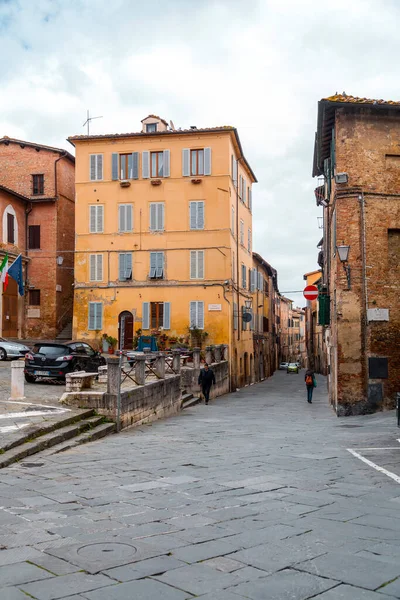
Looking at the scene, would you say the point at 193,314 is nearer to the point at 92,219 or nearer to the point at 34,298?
the point at 92,219

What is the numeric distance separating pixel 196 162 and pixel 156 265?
5.83 meters

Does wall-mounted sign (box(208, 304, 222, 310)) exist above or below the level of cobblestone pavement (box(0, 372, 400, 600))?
above

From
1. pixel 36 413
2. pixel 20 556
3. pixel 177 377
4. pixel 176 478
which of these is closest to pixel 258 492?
pixel 176 478

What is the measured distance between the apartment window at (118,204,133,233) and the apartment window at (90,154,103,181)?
7.00ft

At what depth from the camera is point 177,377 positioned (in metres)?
20.7

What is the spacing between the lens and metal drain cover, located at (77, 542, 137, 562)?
16.8ft

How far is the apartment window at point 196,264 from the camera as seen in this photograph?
3325cm

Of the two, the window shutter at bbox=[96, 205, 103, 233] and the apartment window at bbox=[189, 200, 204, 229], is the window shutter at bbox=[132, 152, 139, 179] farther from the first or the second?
the apartment window at bbox=[189, 200, 204, 229]

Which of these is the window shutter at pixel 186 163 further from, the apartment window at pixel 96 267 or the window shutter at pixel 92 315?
the window shutter at pixel 92 315

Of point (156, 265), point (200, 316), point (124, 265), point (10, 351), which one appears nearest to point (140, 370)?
point (10, 351)

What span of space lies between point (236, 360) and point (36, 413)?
75.7ft

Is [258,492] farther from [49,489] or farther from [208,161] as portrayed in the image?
[208,161]

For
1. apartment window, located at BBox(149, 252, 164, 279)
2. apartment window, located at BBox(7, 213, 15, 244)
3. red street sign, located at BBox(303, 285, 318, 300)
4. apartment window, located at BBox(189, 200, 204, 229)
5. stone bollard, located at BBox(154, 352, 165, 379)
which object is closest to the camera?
stone bollard, located at BBox(154, 352, 165, 379)

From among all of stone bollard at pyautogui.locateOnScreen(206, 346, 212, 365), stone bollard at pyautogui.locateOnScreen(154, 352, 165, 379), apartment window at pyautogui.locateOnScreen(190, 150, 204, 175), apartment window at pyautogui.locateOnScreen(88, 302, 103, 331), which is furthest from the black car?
apartment window at pyautogui.locateOnScreen(190, 150, 204, 175)
